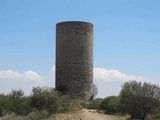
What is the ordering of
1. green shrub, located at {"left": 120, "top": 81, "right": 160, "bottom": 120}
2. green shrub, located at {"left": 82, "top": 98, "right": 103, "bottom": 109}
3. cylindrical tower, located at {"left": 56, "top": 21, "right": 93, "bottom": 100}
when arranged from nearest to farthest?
green shrub, located at {"left": 120, "top": 81, "right": 160, "bottom": 120}
cylindrical tower, located at {"left": 56, "top": 21, "right": 93, "bottom": 100}
green shrub, located at {"left": 82, "top": 98, "right": 103, "bottom": 109}

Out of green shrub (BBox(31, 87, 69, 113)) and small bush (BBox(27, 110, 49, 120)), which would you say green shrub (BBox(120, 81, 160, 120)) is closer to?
green shrub (BBox(31, 87, 69, 113))

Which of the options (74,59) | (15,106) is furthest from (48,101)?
(74,59)

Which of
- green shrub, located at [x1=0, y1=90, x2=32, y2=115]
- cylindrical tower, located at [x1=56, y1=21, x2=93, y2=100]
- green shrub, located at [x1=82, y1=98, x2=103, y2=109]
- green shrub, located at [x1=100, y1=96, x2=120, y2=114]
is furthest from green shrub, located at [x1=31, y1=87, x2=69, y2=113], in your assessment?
green shrub, located at [x1=100, y1=96, x2=120, y2=114]

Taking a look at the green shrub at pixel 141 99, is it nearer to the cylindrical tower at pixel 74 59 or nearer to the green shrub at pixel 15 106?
the cylindrical tower at pixel 74 59

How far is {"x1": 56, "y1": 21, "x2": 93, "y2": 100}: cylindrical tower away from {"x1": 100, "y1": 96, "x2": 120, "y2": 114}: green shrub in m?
1.95

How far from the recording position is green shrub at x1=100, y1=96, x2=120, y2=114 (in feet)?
88.9

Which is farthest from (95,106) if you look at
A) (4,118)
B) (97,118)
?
(4,118)

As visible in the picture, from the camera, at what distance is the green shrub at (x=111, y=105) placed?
27.1m

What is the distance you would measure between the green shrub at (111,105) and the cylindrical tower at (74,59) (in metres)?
1.95

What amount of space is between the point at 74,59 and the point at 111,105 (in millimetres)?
4708

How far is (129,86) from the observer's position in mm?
24969

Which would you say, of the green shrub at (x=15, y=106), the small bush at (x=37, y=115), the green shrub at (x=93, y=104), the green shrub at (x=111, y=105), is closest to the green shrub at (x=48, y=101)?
the green shrub at (x=15, y=106)

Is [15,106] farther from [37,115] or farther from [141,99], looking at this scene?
[141,99]

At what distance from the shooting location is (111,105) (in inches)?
1108
